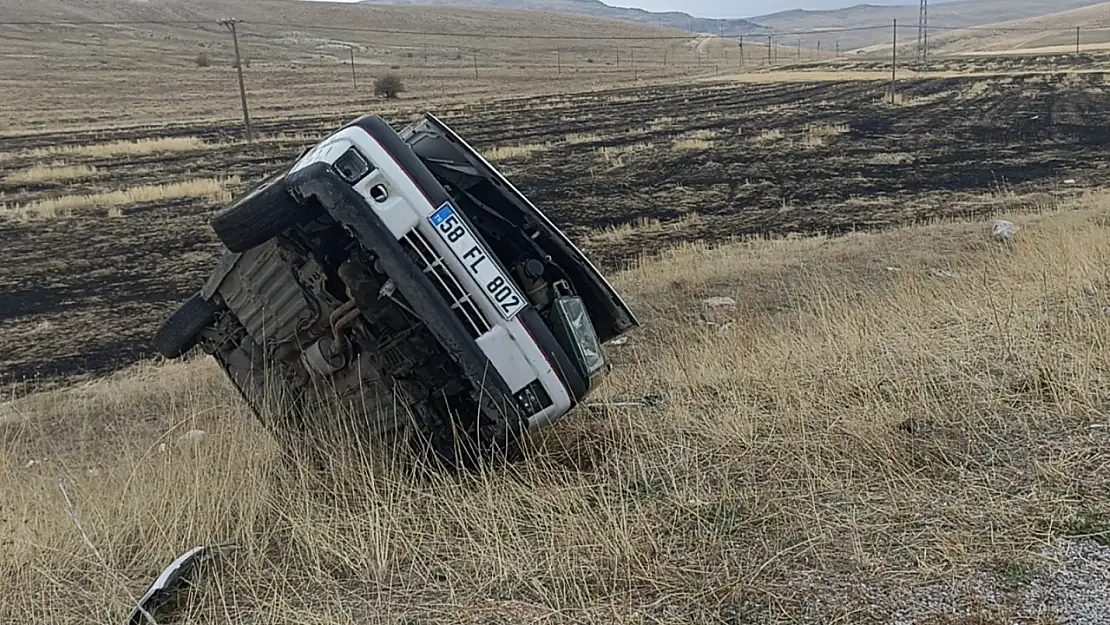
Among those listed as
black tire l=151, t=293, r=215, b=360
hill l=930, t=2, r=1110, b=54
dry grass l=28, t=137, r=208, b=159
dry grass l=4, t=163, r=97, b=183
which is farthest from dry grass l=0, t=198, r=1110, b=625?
hill l=930, t=2, r=1110, b=54

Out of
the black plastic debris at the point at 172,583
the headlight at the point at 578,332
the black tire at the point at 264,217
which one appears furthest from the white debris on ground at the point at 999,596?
the black tire at the point at 264,217

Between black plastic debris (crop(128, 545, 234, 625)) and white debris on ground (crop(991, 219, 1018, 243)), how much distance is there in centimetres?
961

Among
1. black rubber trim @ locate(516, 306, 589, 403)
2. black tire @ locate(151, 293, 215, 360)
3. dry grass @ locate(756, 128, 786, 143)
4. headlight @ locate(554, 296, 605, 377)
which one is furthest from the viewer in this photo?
dry grass @ locate(756, 128, 786, 143)

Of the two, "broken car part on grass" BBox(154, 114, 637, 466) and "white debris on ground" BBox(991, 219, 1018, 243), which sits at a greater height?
"broken car part on grass" BBox(154, 114, 637, 466)

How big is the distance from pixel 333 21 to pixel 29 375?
12396cm

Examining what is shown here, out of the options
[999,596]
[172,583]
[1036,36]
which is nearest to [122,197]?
[172,583]

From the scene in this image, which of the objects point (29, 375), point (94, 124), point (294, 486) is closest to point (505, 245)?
point (294, 486)

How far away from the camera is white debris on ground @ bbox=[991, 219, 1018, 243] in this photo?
10.5m

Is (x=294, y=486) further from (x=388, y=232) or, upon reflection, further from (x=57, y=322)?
(x=57, y=322)

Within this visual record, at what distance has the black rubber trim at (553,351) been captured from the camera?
3684 mm

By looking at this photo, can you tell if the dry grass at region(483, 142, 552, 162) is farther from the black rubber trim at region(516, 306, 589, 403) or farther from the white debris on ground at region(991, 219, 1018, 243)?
the black rubber trim at region(516, 306, 589, 403)

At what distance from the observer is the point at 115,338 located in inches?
384

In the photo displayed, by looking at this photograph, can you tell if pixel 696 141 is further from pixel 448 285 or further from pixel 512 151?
pixel 448 285

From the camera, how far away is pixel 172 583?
9.73 ft
